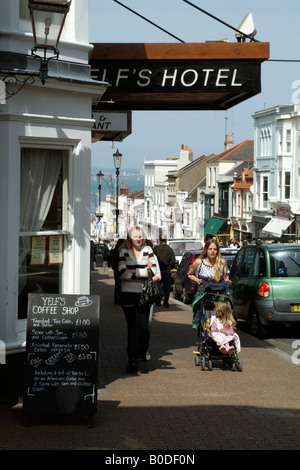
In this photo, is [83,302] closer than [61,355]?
No

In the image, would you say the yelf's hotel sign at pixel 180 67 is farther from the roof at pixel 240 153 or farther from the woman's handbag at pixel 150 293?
the roof at pixel 240 153

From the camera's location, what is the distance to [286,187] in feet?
184

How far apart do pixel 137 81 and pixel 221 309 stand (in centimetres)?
309

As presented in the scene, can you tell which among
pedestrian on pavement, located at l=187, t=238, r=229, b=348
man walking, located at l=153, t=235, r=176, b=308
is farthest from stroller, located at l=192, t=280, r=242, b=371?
man walking, located at l=153, t=235, r=176, b=308

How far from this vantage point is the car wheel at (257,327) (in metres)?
14.4

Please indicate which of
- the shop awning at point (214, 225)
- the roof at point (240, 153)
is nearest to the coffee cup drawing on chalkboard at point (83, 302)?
the shop awning at point (214, 225)

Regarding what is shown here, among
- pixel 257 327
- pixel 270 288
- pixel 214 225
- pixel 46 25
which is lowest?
pixel 257 327

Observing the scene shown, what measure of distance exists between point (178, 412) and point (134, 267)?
2.39 metres

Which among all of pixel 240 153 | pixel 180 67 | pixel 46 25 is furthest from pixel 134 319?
pixel 240 153

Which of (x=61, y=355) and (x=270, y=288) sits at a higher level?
(x=270, y=288)

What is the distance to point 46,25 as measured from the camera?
7.84m

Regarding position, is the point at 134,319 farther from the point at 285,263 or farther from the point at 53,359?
the point at 285,263

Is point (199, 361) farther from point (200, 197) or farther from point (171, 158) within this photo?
point (171, 158)

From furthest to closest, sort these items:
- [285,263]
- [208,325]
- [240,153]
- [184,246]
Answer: [240,153] < [184,246] < [285,263] < [208,325]
